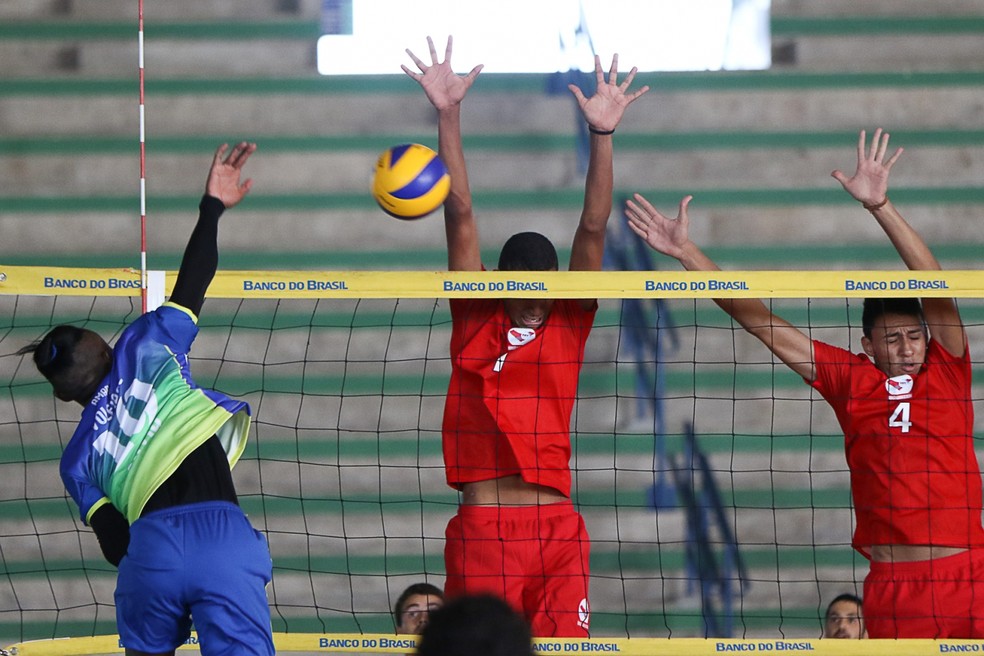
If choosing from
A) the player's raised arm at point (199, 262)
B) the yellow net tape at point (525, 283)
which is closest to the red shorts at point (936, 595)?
the yellow net tape at point (525, 283)

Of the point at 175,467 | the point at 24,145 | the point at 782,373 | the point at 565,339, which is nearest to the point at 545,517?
the point at 565,339

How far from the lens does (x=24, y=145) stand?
23.2 ft

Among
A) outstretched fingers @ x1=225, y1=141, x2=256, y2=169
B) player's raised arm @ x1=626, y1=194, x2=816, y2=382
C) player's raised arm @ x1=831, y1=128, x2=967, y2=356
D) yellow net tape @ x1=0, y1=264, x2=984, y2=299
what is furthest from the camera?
player's raised arm @ x1=626, y1=194, x2=816, y2=382

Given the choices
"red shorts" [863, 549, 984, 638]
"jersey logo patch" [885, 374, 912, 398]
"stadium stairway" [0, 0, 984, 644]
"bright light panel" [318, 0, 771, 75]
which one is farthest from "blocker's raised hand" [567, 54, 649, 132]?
"bright light panel" [318, 0, 771, 75]

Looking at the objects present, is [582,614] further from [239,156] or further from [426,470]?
[426,470]

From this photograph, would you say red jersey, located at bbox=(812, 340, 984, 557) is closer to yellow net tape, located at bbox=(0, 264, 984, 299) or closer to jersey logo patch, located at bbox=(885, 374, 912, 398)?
jersey logo patch, located at bbox=(885, 374, 912, 398)

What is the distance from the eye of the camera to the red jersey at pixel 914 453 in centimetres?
440

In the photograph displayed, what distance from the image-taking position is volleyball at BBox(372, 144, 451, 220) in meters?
4.31

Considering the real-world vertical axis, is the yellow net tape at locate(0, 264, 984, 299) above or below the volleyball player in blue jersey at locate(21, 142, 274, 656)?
above

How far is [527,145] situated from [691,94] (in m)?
1.05

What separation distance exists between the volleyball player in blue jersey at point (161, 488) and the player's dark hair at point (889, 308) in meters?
2.53

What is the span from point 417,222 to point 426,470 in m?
1.50

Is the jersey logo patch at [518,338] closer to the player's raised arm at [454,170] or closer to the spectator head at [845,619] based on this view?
the player's raised arm at [454,170]

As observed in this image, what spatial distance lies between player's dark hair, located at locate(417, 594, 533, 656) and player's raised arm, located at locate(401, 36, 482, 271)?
9.80 ft
